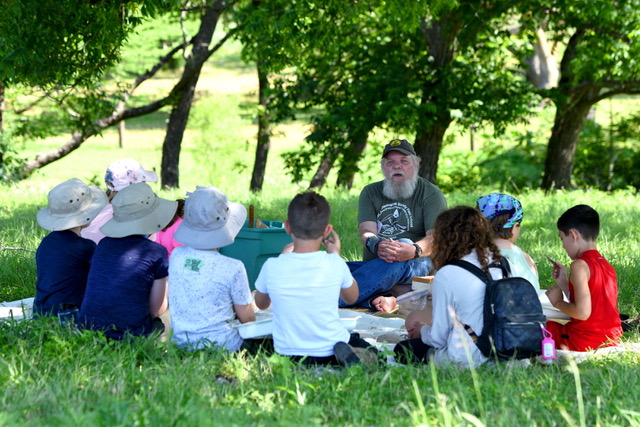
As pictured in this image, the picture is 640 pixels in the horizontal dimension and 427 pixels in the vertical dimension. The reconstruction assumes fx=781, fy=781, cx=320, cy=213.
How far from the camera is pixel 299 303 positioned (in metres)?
4.10

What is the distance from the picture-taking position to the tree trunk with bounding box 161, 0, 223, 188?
15.3 metres

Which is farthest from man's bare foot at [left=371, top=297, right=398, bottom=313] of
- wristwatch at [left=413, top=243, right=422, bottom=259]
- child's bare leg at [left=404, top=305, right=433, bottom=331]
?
child's bare leg at [left=404, top=305, right=433, bottom=331]

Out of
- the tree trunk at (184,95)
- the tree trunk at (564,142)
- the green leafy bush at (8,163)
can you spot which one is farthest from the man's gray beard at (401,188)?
the green leafy bush at (8,163)

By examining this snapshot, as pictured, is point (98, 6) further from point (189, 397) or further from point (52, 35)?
point (189, 397)

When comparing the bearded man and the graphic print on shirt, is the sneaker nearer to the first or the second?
the bearded man

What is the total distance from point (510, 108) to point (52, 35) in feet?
26.7

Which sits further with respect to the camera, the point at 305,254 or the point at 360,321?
the point at 360,321

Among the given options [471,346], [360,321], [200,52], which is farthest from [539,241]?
[200,52]

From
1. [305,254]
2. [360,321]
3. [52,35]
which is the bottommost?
[360,321]

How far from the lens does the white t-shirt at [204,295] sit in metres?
4.27

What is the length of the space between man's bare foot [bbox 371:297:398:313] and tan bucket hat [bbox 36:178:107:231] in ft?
7.09

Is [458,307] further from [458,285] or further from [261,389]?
[261,389]

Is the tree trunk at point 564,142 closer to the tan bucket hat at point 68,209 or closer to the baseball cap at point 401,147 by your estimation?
the baseball cap at point 401,147

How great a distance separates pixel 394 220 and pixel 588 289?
209cm
